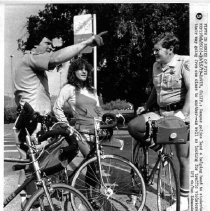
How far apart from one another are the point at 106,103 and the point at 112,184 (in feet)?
2.20

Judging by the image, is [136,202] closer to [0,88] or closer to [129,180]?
[129,180]

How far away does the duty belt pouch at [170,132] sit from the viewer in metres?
2.27

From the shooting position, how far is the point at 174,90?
2445mm

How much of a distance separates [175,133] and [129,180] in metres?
0.53

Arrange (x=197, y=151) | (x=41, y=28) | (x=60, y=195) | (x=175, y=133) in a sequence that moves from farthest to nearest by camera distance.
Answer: (x=41, y=28) → (x=197, y=151) → (x=175, y=133) → (x=60, y=195)

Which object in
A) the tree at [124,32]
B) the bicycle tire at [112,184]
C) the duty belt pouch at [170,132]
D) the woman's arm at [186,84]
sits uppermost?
the tree at [124,32]

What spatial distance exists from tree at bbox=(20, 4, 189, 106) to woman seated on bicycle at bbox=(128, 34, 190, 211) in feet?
0.46

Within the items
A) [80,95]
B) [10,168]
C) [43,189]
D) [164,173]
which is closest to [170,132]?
[164,173]

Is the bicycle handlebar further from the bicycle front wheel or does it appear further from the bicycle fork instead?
the bicycle fork

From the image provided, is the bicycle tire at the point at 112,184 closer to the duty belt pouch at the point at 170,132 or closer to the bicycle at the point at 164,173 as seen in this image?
the bicycle at the point at 164,173

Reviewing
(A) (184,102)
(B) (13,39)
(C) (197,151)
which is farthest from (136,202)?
(B) (13,39)

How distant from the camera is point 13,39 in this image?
7.96ft

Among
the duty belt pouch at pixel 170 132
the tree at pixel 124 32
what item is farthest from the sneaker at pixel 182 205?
the tree at pixel 124 32

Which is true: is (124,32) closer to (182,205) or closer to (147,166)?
(147,166)
